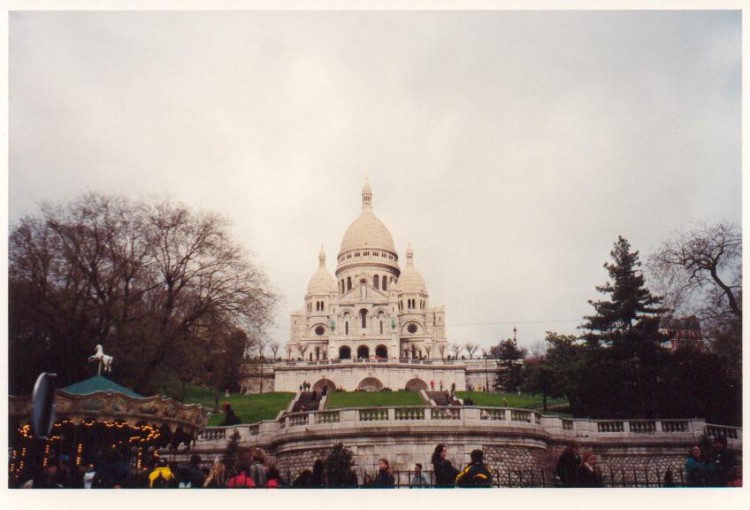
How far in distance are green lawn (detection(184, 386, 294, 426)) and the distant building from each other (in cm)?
979

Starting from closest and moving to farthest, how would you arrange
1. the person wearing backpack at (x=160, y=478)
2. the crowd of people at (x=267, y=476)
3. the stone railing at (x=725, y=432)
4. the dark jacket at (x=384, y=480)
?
the dark jacket at (x=384, y=480) → the crowd of people at (x=267, y=476) → the person wearing backpack at (x=160, y=478) → the stone railing at (x=725, y=432)

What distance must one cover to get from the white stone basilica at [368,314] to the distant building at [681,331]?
1233 inches

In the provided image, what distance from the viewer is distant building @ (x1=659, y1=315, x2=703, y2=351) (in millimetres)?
15812

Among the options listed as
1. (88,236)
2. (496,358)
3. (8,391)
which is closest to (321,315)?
(496,358)

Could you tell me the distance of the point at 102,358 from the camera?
14492 mm

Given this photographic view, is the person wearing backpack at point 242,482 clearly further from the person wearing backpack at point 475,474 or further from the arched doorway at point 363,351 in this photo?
the arched doorway at point 363,351

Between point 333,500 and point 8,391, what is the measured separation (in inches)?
228

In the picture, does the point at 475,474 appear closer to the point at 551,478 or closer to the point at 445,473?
the point at 445,473

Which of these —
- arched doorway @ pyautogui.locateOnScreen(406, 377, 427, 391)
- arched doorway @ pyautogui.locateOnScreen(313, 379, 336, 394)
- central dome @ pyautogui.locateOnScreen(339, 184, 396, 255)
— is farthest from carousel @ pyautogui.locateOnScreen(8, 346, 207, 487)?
arched doorway @ pyautogui.locateOnScreen(406, 377, 427, 391)

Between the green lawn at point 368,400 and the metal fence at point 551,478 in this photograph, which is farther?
the green lawn at point 368,400

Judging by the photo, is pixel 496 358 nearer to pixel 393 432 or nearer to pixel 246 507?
pixel 393 432

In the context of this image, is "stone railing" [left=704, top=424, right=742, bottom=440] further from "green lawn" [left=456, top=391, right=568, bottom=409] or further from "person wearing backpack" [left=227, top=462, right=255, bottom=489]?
"person wearing backpack" [left=227, top=462, right=255, bottom=489]

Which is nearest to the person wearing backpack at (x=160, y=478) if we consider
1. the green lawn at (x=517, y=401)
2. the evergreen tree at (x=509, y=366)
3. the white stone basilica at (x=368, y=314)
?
the green lawn at (x=517, y=401)

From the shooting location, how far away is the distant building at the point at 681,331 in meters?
15.8
